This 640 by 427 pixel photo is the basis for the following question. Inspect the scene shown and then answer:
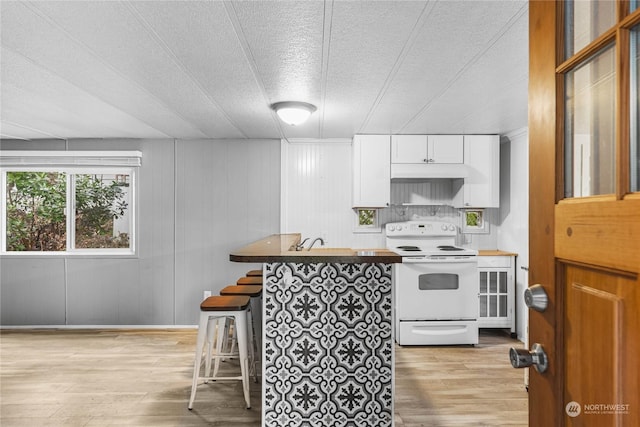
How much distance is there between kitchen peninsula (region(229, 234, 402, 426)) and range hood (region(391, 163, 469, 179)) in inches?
95.2

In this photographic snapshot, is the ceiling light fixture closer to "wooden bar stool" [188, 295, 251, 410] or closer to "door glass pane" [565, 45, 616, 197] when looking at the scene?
"wooden bar stool" [188, 295, 251, 410]

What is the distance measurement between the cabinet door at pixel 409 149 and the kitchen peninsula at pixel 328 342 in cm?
251

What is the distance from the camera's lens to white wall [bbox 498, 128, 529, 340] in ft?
14.0

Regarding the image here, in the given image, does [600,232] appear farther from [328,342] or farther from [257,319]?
[257,319]

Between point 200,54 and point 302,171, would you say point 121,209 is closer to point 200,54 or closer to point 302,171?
point 302,171

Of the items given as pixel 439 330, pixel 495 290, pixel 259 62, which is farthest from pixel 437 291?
pixel 259 62

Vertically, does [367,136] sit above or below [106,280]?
above

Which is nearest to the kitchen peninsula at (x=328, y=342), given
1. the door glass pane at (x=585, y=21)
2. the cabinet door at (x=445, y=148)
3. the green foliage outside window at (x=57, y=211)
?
the door glass pane at (x=585, y=21)

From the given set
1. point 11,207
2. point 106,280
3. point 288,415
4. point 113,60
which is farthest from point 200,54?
point 11,207

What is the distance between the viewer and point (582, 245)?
30.3 inches

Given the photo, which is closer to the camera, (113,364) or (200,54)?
(200,54)

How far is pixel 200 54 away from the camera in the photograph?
2.31 metres

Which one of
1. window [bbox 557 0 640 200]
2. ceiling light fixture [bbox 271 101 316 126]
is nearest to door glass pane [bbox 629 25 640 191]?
window [bbox 557 0 640 200]

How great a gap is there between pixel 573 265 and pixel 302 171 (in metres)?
4.13
